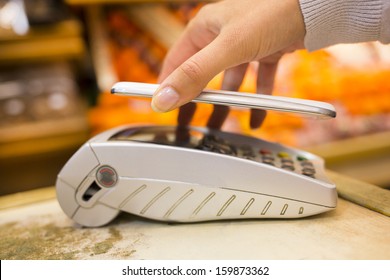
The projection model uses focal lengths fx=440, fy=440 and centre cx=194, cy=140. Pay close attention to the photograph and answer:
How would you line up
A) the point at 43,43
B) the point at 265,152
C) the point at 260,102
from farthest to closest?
the point at 43,43 < the point at 265,152 < the point at 260,102

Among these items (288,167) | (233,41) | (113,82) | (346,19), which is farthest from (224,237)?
(113,82)

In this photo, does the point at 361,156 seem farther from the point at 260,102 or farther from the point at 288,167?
the point at 260,102

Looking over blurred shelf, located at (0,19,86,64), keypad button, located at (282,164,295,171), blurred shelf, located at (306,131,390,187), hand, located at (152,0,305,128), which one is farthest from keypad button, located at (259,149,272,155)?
blurred shelf, located at (0,19,86,64)

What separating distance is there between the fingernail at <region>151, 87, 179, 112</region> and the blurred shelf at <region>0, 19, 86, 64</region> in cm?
114

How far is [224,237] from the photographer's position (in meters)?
0.62

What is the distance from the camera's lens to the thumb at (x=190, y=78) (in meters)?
0.62

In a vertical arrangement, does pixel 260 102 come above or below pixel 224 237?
above

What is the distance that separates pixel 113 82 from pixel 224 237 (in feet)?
3.84

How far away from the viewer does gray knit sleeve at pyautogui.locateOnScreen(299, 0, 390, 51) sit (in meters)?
0.66

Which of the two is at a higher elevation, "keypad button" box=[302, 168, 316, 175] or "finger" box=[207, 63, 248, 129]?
"finger" box=[207, 63, 248, 129]

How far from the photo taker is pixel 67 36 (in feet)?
5.40

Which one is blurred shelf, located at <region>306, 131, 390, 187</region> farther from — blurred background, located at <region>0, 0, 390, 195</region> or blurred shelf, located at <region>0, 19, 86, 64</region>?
blurred shelf, located at <region>0, 19, 86, 64</region>

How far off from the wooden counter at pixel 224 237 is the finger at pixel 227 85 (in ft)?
0.87

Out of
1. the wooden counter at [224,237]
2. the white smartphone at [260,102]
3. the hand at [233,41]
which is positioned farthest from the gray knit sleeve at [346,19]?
the wooden counter at [224,237]
